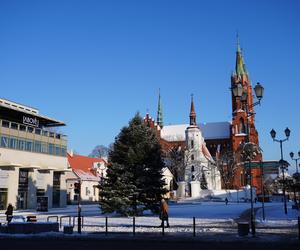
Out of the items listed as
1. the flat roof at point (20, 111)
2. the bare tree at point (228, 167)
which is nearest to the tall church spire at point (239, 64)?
the bare tree at point (228, 167)

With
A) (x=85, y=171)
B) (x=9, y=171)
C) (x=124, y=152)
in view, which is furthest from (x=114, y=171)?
(x=85, y=171)

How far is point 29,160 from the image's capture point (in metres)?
59.4

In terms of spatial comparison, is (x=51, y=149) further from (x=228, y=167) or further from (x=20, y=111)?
(x=228, y=167)

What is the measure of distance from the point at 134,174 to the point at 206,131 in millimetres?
99472

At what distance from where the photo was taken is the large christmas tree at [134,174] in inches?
1332

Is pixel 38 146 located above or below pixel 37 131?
below

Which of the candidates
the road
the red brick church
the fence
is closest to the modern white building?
the fence

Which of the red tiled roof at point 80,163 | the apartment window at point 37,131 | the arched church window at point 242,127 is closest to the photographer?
the apartment window at point 37,131

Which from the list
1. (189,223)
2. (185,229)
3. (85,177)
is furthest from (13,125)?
(185,229)

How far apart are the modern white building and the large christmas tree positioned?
62.9ft

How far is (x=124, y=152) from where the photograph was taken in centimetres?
3556

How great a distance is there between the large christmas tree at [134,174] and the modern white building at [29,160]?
1916 cm

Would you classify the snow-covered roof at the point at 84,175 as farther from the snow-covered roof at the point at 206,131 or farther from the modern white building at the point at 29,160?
the snow-covered roof at the point at 206,131

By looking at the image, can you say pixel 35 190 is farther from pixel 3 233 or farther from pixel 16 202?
pixel 3 233
